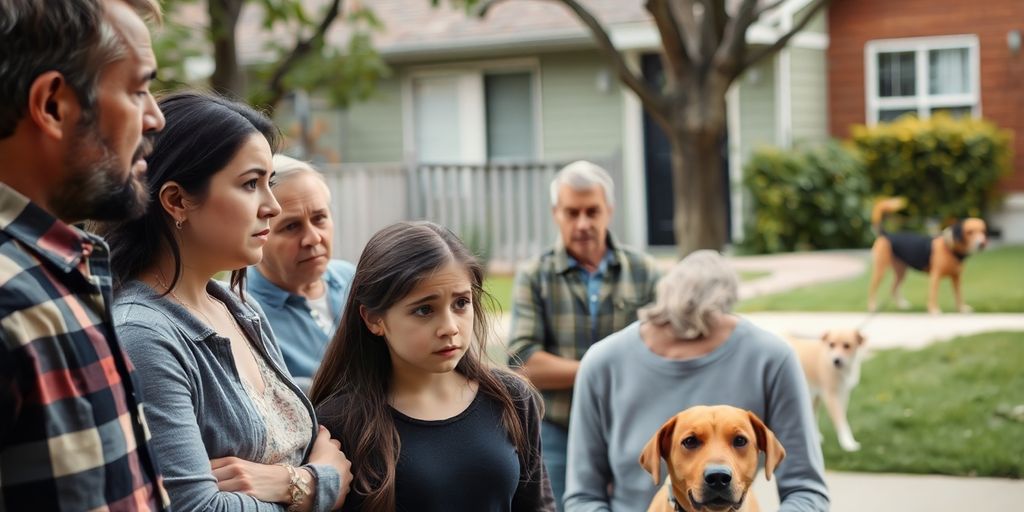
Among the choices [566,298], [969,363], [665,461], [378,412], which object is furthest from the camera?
[969,363]

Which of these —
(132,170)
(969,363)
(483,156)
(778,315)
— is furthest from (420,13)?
(132,170)

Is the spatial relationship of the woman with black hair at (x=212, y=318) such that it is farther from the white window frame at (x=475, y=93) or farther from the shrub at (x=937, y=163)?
the shrub at (x=937, y=163)

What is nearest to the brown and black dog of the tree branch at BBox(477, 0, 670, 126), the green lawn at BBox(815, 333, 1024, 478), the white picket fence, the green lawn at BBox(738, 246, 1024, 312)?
the green lawn at BBox(738, 246, 1024, 312)

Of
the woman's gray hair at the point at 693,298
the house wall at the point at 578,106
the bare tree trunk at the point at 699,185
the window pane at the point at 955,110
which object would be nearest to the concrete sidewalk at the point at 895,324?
the bare tree trunk at the point at 699,185

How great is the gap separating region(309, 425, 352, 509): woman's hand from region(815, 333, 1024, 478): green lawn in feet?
15.5

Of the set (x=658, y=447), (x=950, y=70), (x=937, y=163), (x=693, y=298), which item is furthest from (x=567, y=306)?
(x=950, y=70)

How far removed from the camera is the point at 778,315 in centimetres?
1109

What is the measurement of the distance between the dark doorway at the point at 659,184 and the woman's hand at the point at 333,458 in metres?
15.1

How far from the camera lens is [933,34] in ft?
59.8

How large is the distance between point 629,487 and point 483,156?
1499 cm

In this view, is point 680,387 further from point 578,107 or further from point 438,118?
point 438,118

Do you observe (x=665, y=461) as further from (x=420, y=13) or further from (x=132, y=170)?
(x=420, y=13)

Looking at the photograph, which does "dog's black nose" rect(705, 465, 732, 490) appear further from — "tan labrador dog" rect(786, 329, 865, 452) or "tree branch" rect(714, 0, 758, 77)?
"tree branch" rect(714, 0, 758, 77)

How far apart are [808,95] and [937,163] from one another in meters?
2.04
